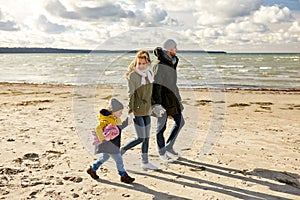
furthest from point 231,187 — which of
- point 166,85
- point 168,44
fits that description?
point 168,44

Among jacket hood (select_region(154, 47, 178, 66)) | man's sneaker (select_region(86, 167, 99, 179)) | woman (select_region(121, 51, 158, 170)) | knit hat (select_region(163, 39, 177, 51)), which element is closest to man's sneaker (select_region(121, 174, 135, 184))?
man's sneaker (select_region(86, 167, 99, 179))

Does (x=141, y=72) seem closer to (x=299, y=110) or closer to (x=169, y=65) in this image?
(x=169, y=65)

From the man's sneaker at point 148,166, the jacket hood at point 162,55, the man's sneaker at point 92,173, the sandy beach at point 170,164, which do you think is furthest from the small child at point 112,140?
the jacket hood at point 162,55

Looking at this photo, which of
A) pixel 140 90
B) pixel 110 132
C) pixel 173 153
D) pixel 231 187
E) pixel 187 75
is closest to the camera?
pixel 110 132

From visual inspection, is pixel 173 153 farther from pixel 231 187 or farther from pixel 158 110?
pixel 231 187

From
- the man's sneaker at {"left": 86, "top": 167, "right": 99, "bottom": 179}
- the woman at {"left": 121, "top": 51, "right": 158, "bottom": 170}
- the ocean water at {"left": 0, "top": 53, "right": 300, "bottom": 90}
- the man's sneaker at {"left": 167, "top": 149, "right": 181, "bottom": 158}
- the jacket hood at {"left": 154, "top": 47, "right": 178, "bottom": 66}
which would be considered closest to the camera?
the woman at {"left": 121, "top": 51, "right": 158, "bottom": 170}

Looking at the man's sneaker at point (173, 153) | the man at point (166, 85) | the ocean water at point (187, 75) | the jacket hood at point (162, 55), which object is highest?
the ocean water at point (187, 75)

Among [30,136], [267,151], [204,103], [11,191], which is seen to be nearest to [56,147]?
[30,136]

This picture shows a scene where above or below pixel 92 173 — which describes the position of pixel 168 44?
above

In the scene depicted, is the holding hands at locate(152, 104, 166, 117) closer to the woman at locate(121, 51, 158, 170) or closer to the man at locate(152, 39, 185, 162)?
the man at locate(152, 39, 185, 162)

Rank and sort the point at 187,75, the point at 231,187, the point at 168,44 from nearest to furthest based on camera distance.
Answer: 1. the point at 231,187
2. the point at 168,44
3. the point at 187,75

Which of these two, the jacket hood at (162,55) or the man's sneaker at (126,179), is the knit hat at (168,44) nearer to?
the jacket hood at (162,55)

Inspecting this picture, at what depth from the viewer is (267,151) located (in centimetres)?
652

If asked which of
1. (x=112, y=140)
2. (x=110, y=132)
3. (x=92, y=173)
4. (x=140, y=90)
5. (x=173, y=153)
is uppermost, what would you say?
(x=140, y=90)
